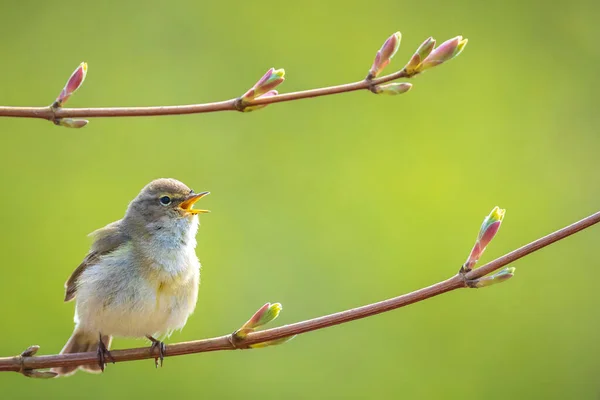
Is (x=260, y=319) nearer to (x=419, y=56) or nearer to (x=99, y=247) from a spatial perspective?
(x=419, y=56)

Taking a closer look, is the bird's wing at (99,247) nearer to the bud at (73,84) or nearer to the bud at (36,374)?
the bud at (36,374)

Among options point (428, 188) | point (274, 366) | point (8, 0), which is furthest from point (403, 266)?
point (8, 0)

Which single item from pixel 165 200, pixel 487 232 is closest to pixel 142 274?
pixel 165 200

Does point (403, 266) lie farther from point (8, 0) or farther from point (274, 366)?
point (8, 0)

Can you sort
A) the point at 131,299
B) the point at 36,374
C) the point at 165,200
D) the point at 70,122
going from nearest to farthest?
the point at 70,122 → the point at 36,374 → the point at 131,299 → the point at 165,200

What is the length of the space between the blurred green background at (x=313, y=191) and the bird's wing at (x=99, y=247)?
1935 millimetres

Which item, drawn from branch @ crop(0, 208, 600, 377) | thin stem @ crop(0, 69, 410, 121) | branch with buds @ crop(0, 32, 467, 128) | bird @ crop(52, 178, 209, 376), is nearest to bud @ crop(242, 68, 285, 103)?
branch with buds @ crop(0, 32, 467, 128)

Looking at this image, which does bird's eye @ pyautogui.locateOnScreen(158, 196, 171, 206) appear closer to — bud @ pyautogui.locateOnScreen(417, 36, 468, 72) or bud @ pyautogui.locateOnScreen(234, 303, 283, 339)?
bud @ pyautogui.locateOnScreen(234, 303, 283, 339)

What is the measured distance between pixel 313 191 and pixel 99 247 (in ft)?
9.79

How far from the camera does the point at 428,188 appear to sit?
25.4 ft

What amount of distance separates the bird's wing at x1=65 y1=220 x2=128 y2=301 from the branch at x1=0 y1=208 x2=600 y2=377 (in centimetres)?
115

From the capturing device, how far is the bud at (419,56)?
2.91 metres

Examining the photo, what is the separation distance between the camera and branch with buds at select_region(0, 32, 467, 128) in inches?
104

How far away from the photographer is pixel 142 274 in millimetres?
4633
